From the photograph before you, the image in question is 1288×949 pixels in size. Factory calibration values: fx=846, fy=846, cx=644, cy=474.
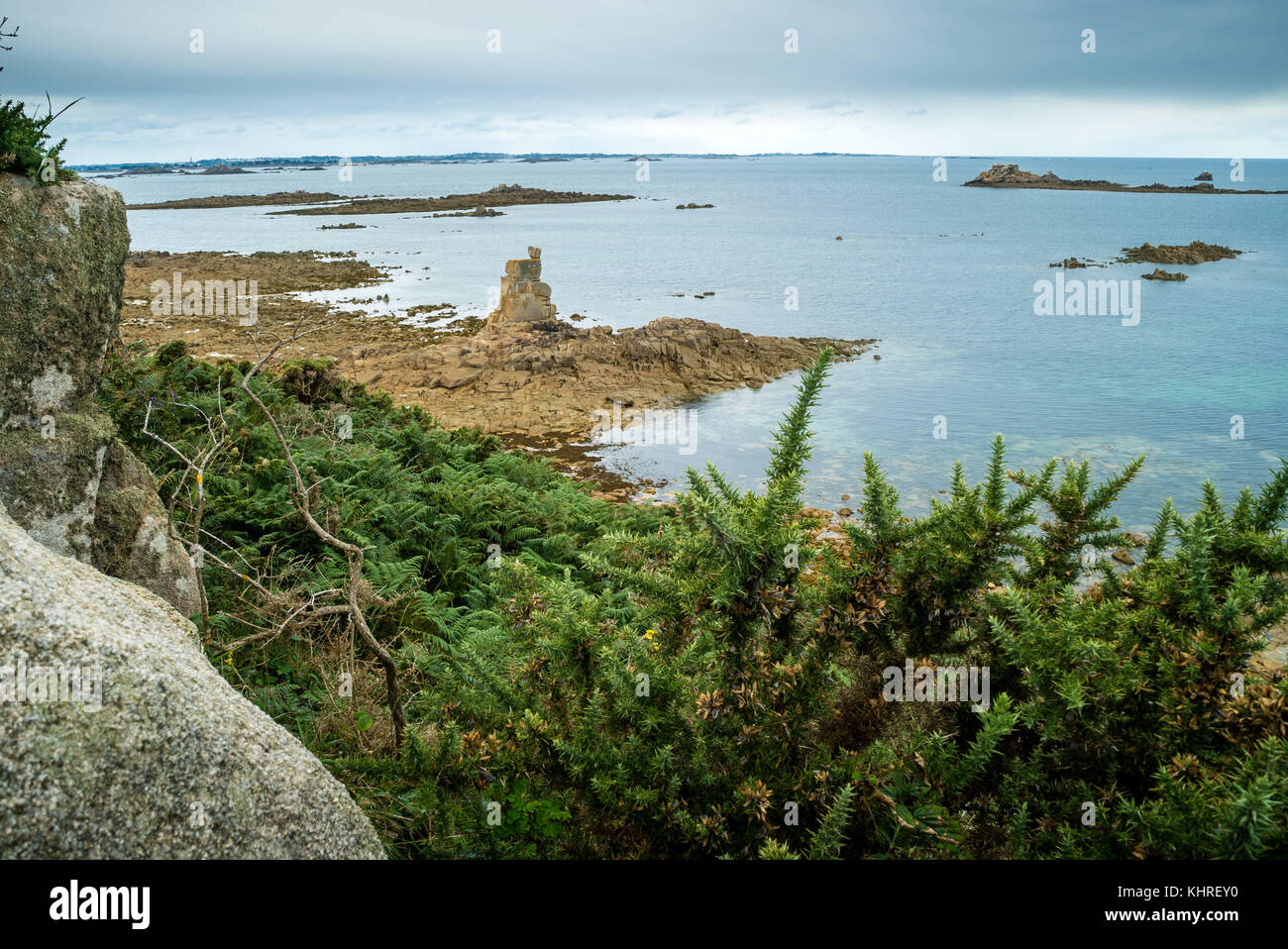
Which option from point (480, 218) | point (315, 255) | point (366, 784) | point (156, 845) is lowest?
point (366, 784)

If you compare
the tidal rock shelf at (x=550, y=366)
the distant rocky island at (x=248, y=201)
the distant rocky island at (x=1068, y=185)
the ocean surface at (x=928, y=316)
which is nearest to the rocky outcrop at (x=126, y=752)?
the ocean surface at (x=928, y=316)

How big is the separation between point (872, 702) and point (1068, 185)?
17719 centimetres

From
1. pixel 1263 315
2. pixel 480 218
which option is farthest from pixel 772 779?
pixel 480 218

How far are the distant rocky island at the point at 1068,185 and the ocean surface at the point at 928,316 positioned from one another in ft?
163

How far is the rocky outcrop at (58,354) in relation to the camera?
16.9 ft

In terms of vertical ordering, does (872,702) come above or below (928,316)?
below

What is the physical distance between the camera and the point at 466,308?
125 ft

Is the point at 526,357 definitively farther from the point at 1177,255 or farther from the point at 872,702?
the point at 1177,255

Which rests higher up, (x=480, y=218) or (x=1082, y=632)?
(x=480, y=218)

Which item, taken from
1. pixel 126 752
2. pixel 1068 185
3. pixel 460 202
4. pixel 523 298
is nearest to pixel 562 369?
pixel 523 298

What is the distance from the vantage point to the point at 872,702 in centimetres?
348

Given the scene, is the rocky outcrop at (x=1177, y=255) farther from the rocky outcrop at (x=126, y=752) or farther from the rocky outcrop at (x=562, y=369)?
the rocky outcrop at (x=126, y=752)

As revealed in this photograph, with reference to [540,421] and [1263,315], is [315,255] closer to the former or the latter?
[540,421]

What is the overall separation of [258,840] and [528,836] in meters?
1.08
